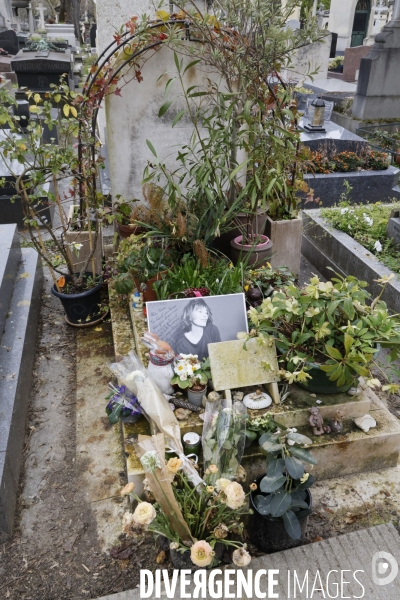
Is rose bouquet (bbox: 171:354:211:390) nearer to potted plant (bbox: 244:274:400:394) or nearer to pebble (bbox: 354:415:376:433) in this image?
potted plant (bbox: 244:274:400:394)

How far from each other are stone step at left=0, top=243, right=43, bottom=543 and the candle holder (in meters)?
5.52

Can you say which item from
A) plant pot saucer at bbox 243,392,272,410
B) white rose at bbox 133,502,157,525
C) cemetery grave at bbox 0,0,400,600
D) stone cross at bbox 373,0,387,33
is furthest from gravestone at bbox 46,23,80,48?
white rose at bbox 133,502,157,525

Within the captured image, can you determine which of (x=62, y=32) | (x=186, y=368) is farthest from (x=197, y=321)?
(x=62, y=32)

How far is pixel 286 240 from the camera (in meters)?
5.06

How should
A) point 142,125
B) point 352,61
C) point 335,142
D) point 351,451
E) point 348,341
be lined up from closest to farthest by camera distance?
point 348,341, point 351,451, point 142,125, point 335,142, point 352,61

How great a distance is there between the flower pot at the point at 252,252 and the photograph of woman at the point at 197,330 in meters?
0.98

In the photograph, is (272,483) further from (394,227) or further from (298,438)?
(394,227)

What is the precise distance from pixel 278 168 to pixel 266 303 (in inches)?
56.6

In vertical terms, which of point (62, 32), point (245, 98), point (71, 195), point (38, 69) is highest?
point (62, 32)

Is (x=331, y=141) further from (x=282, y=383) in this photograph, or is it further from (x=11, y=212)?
(x=282, y=383)

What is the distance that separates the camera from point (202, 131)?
501 centimetres

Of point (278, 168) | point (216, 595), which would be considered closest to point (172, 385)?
point (216, 595)

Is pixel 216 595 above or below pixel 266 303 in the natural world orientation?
below

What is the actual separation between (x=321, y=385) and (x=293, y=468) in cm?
89
